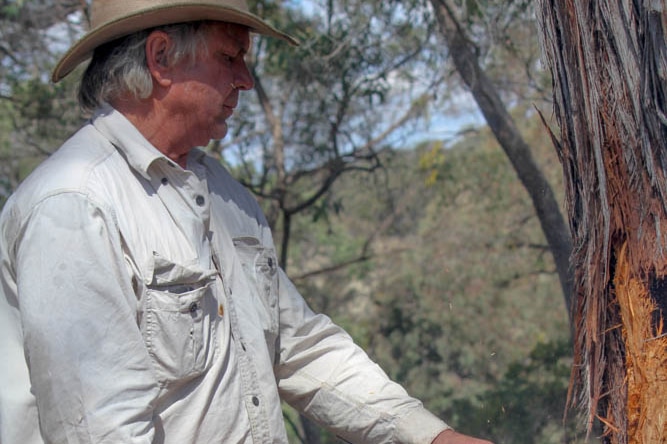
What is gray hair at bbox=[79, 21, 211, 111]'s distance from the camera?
91.1 inches

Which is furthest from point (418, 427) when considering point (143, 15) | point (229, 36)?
point (143, 15)

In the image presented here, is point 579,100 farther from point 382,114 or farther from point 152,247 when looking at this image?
point 382,114

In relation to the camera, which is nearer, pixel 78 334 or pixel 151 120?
pixel 78 334

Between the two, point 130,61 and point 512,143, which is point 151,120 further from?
point 512,143

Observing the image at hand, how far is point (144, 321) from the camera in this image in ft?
6.78

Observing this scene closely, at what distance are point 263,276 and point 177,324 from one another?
489mm

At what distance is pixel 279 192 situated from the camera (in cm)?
634

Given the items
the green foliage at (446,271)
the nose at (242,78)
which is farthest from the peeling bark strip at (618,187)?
the green foliage at (446,271)

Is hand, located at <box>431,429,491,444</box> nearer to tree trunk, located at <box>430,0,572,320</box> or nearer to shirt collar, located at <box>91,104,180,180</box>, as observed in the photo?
shirt collar, located at <box>91,104,180,180</box>

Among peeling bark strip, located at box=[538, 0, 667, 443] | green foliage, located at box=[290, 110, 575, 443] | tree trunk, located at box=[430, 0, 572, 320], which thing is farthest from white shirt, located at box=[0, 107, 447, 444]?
green foliage, located at box=[290, 110, 575, 443]

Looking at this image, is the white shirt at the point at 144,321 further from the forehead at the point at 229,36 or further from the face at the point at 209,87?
the forehead at the point at 229,36

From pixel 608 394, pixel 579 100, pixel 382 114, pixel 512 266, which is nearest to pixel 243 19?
pixel 579 100

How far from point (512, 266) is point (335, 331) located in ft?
25.6

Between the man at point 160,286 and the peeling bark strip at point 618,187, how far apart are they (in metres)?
0.41
